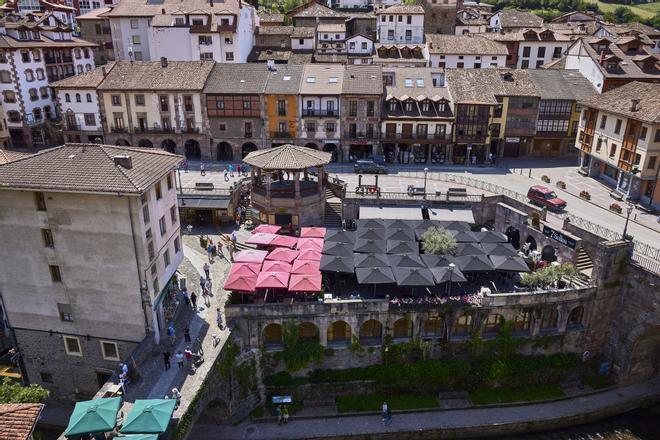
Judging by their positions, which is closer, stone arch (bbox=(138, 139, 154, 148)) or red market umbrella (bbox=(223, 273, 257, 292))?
red market umbrella (bbox=(223, 273, 257, 292))

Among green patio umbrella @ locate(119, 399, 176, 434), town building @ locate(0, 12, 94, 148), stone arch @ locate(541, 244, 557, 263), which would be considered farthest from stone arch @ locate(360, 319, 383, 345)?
town building @ locate(0, 12, 94, 148)

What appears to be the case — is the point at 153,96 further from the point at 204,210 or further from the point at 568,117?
the point at 568,117

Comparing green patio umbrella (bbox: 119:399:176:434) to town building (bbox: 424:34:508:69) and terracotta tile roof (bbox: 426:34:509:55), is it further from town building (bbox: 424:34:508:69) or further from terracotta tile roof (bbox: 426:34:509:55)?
terracotta tile roof (bbox: 426:34:509:55)

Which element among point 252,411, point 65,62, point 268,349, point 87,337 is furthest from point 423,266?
point 65,62

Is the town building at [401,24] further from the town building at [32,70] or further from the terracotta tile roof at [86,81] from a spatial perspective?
the town building at [32,70]

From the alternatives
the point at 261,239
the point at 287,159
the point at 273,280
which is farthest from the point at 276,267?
the point at 287,159
